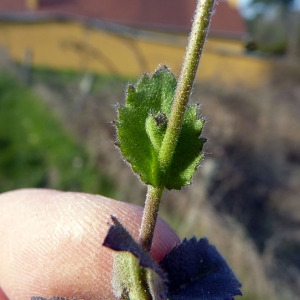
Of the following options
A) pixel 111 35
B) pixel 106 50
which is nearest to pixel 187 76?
pixel 106 50

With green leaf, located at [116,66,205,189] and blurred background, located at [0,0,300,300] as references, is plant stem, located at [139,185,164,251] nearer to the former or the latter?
green leaf, located at [116,66,205,189]

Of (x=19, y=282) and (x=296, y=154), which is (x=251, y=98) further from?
(x=19, y=282)

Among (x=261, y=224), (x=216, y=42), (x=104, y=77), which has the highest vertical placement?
(x=216, y=42)

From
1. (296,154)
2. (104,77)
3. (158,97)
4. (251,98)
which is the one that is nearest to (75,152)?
(251,98)

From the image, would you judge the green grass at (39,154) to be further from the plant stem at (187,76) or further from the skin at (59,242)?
the plant stem at (187,76)

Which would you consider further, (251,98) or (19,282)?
(251,98)

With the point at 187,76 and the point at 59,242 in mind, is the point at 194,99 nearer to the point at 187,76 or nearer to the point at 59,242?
the point at 59,242
